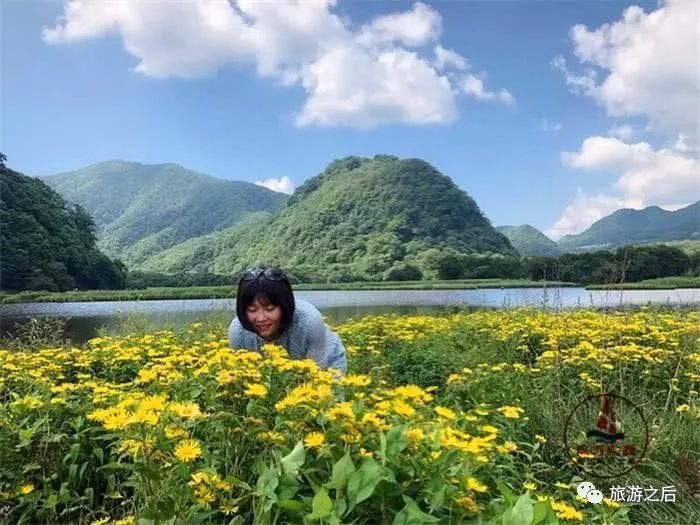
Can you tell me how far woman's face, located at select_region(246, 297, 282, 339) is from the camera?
9.96ft

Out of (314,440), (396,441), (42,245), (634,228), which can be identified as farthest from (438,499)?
(634,228)

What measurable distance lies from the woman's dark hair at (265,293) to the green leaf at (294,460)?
1.52 m

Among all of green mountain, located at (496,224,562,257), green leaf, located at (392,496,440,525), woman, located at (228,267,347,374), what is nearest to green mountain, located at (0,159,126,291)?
woman, located at (228,267,347,374)

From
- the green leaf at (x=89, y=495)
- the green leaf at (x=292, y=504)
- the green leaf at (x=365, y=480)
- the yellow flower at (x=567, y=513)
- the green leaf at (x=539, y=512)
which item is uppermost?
the green leaf at (x=365, y=480)

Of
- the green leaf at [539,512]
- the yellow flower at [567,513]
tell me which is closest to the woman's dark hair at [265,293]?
the yellow flower at [567,513]

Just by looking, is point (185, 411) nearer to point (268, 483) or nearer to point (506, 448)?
point (268, 483)

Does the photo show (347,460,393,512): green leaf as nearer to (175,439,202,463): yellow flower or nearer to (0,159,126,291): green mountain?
(175,439,202,463): yellow flower

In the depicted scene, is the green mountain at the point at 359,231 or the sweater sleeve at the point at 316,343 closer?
the sweater sleeve at the point at 316,343

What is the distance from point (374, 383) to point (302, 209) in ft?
240

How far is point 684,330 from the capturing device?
4984 mm

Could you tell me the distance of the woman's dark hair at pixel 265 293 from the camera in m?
3.00

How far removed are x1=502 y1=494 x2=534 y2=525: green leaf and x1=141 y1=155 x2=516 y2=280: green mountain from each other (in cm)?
4265

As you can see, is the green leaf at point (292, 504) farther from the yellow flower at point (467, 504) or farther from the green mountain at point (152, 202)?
the green mountain at point (152, 202)

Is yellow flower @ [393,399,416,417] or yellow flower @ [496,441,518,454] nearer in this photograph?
yellow flower @ [393,399,416,417]
